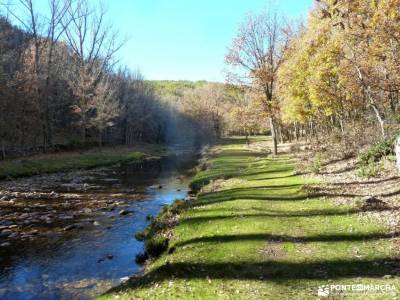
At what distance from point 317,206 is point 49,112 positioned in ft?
166

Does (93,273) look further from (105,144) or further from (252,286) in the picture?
(105,144)

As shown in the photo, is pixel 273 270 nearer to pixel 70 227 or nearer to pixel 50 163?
pixel 70 227

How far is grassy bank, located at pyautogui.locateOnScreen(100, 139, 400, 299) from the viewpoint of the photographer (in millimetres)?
8727

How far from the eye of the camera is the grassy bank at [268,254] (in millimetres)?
8727

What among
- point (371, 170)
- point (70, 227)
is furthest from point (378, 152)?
point (70, 227)

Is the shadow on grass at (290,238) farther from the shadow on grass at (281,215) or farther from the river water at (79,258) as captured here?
the river water at (79,258)

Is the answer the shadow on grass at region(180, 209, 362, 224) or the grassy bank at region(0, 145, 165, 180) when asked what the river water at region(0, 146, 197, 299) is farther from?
the grassy bank at region(0, 145, 165, 180)

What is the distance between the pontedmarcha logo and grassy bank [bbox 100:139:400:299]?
168 mm

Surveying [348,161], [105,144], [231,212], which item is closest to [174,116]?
[105,144]

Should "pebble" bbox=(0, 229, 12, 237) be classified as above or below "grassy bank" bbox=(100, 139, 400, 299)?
below

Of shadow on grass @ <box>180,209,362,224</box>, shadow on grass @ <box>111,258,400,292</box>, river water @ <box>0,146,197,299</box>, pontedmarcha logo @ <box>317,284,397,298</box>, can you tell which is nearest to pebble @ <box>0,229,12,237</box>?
river water @ <box>0,146,197,299</box>

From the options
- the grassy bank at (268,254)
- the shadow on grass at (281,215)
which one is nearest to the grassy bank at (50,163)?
the shadow on grass at (281,215)

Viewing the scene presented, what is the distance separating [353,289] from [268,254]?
299cm

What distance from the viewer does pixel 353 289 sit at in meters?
8.06
